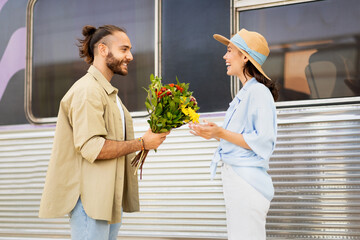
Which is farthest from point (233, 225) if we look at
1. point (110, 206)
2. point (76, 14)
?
point (76, 14)

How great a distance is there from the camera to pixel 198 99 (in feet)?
11.3

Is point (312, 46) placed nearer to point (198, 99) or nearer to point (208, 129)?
point (198, 99)

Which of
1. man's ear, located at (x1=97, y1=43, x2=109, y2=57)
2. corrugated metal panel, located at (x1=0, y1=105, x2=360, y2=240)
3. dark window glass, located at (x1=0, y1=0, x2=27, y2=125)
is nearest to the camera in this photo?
man's ear, located at (x1=97, y1=43, x2=109, y2=57)

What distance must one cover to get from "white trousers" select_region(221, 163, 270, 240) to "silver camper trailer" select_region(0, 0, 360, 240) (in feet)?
3.23

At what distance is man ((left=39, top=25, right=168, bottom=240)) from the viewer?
223 cm

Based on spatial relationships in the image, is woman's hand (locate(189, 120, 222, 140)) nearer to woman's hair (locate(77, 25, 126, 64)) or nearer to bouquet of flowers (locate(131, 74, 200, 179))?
bouquet of flowers (locate(131, 74, 200, 179))

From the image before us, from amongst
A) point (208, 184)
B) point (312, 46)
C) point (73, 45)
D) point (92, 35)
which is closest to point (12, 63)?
point (73, 45)

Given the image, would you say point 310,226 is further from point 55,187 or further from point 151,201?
point 55,187

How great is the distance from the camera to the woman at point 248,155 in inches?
88.8

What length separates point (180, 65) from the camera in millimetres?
3514

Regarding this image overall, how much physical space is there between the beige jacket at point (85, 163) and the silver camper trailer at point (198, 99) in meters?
1.19

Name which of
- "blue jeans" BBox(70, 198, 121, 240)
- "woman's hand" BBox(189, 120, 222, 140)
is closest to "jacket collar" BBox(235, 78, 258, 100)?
"woman's hand" BBox(189, 120, 222, 140)

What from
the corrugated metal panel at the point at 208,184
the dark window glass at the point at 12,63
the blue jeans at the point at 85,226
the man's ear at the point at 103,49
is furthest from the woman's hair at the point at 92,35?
the dark window glass at the point at 12,63

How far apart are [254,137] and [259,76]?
1.32 ft
